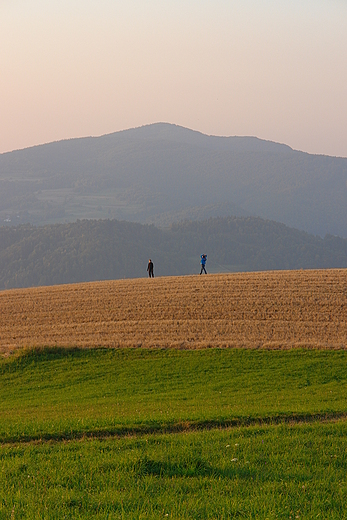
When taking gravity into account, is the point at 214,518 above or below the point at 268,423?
above

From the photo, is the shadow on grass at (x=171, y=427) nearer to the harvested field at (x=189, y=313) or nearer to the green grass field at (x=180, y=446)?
the green grass field at (x=180, y=446)

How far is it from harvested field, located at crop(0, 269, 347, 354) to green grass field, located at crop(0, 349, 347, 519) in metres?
6.15

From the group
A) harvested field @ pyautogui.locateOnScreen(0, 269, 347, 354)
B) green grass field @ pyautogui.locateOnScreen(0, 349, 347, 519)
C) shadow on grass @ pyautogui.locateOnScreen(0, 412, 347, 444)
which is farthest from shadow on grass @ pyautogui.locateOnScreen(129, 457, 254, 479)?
harvested field @ pyautogui.locateOnScreen(0, 269, 347, 354)

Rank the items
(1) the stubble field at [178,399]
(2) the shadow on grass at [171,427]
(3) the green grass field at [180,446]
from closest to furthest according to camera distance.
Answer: (3) the green grass field at [180,446]
(1) the stubble field at [178,399]
(2) the shadow on grass at [171,427]

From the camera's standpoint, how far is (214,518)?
6.09 meters

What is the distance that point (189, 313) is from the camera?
107ft

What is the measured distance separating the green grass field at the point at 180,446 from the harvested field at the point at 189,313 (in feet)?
20.2

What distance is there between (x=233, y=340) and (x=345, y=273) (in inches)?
682

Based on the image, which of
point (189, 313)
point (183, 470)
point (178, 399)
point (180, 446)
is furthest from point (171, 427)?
point (189, 313)

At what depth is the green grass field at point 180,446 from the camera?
21.5 feet

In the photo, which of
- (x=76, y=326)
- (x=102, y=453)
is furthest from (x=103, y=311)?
(x=102, y=453)

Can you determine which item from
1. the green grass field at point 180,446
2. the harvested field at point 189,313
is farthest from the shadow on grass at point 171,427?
the harvested field at point 189,313

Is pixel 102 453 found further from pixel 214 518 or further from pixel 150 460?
pixel 214 518

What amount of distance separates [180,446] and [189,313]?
23.4 metres
